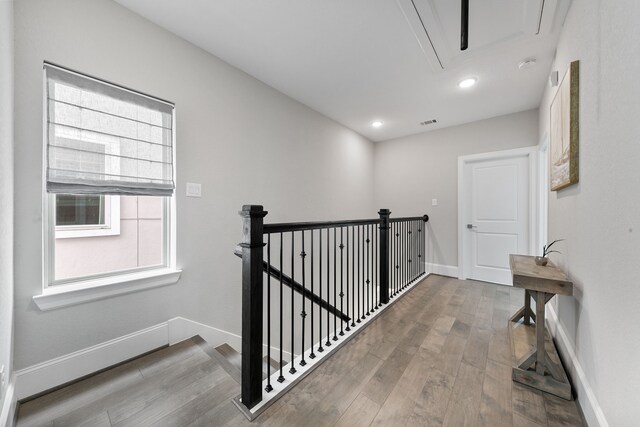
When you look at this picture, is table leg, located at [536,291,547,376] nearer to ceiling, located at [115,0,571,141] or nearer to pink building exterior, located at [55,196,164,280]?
ceiling, located at [115,0,571,141]

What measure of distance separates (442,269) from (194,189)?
3.87 meters

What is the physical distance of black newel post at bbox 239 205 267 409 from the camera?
1.32m

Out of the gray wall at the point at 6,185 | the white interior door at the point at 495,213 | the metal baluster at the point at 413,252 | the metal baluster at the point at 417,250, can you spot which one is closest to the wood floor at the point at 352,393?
the gray wall at the point at 6,185

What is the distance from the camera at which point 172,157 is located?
2.05 m

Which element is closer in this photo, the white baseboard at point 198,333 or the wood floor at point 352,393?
the wood floor at point 352,393

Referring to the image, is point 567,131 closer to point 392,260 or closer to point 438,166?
point 392,260

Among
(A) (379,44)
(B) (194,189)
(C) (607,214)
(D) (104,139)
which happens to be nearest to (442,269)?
(C) (607,214)

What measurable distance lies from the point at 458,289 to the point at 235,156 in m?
3.30

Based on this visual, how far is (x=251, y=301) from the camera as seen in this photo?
4.32ft

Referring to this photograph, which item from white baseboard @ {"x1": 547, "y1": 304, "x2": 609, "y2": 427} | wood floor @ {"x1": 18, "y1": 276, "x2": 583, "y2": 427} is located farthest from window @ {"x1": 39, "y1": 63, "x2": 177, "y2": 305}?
white baseboard @ {"x1": 547, "y1": 304, "x2": 609, "y2": 427}

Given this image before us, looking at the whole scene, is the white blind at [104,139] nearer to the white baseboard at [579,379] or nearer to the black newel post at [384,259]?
the black newel post at [384,259]

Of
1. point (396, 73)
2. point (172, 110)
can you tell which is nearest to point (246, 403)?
point (172, 110)

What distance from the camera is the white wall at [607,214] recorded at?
0.89m

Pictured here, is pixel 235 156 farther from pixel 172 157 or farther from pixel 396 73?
pixel 396 73
